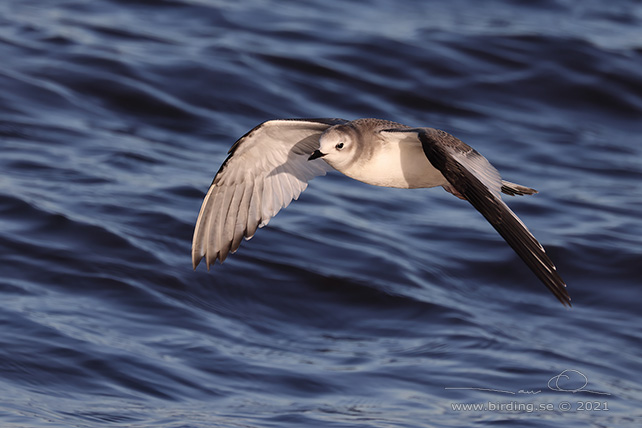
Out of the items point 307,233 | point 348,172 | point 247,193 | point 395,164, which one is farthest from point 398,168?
point 307,233

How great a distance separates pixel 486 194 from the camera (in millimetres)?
5430

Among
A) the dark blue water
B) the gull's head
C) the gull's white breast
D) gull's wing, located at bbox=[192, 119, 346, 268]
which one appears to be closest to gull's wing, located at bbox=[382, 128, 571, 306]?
the gull's white breast

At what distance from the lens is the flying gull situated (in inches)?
207

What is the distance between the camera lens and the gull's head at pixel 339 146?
20.4ft

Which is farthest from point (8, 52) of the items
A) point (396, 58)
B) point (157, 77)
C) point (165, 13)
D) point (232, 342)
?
point (232, 342)

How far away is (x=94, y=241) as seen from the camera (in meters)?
10.8

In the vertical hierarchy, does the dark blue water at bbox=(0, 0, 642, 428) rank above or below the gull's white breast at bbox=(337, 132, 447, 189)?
below

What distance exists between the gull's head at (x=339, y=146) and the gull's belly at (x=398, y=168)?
17cm

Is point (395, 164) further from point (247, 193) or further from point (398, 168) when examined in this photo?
point (247, 193)

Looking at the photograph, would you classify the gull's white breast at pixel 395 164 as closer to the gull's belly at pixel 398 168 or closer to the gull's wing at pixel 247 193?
the gull's belly at pixel 398 168

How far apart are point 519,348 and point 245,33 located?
892cm

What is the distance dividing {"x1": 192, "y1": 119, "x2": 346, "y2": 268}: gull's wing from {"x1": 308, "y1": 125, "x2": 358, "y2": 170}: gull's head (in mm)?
1068

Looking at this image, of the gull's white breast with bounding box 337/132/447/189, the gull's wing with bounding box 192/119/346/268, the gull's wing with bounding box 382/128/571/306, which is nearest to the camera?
the gull's wing with bounding box 382/128/571/306

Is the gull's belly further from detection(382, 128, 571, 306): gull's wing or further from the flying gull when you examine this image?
detection(382, 128, 571, 306): gull's wing
